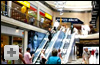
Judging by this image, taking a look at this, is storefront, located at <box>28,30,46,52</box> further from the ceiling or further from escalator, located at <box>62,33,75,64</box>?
the ceiling

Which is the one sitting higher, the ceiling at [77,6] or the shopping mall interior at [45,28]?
the ceiling at [77,6]

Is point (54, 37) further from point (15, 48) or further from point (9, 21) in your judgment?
point (15, 48)

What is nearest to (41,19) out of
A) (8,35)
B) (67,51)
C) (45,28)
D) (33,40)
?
(45,28)

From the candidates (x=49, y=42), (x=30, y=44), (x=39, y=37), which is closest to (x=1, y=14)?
(x=49, y=42)

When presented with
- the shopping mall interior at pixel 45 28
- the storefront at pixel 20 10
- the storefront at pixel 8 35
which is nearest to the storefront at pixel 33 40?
the shopping mall interior at pixel 45 28

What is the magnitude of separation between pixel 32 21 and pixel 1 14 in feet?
22.3

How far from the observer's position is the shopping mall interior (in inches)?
500

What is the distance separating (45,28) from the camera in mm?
21938

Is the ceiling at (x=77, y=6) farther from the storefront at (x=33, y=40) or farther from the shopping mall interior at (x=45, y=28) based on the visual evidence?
the storefront at (x=33, y=40)

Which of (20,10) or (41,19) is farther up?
(20,10)

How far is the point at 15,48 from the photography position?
134 cm

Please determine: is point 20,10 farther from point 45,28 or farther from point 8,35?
point 8,35

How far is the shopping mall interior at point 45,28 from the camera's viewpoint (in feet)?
41.7

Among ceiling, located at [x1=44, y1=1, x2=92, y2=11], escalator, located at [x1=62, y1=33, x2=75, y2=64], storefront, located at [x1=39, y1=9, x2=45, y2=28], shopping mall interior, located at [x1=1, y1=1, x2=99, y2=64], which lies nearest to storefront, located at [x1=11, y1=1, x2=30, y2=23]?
shopping mall interior, located at [x1=1, y1=1, x2=99, y2=64]
